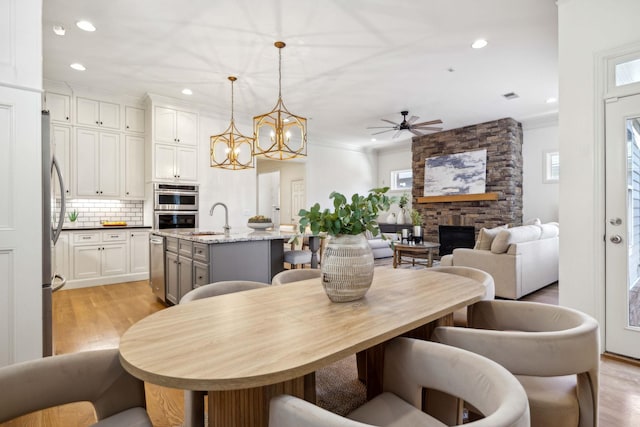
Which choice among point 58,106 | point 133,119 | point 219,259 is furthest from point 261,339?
point 133,119

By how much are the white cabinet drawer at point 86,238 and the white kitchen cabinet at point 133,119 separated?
5.67 feet

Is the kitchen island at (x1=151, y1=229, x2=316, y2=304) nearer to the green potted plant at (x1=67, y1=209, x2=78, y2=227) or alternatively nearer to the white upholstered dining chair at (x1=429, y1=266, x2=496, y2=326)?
the white upholstered dining chair at (x1=429, y1=266, x2=496, y2=326)

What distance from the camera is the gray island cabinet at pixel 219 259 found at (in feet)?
9.68

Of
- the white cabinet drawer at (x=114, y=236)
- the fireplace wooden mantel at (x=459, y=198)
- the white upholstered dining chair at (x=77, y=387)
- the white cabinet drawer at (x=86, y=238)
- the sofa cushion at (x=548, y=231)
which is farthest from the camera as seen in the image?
the fireplace wooden mantel at (x=459, y=198)

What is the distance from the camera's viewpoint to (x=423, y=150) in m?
7.96

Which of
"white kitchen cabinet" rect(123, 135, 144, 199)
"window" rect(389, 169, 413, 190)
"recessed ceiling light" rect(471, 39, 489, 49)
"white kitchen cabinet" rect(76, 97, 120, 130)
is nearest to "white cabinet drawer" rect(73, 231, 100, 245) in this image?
"white kitchen cabinet" rect(123, 135, 144, 199)

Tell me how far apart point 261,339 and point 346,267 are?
46 centimetres

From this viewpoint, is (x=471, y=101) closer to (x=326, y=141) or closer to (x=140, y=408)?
(x=326, y=141)

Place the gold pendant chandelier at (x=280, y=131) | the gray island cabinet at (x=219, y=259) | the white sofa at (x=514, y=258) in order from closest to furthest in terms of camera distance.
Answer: the gray island cabinet at (x=219, y=259)
the gold pendant chandelier at (x=280, y=131)
the white sofa at (x=514, y=258)

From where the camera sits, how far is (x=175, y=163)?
5375 mm

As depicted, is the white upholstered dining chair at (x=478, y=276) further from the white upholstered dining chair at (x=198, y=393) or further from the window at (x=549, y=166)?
the window at (x=549, y=166)

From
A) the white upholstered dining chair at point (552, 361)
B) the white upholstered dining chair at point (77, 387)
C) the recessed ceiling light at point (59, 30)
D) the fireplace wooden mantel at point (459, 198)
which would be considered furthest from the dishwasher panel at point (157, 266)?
the fireplace wooden mantel at point (459, 198)

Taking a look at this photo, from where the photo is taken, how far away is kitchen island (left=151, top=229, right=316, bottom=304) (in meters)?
2.95

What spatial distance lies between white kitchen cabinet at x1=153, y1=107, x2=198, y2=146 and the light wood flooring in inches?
92.3
